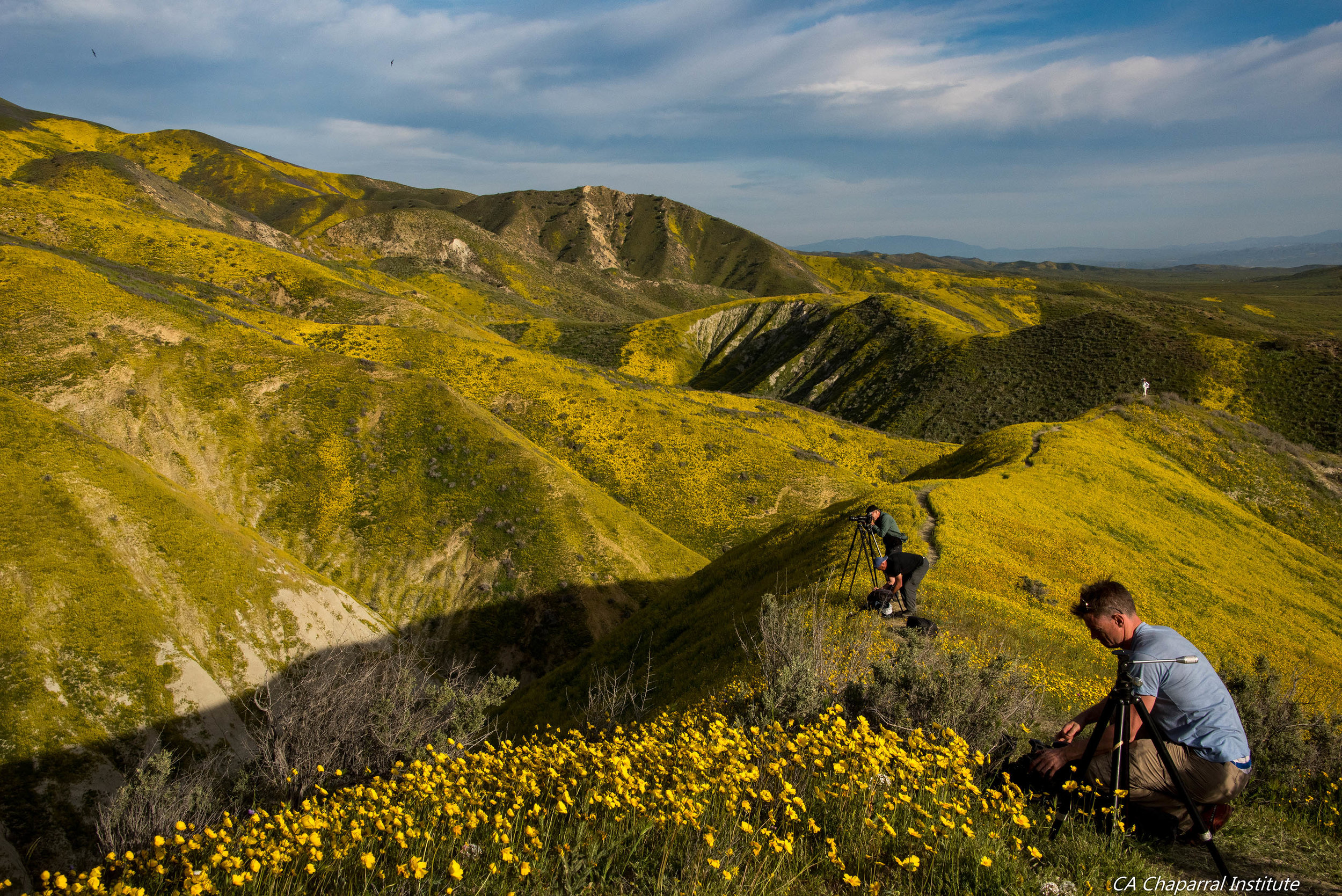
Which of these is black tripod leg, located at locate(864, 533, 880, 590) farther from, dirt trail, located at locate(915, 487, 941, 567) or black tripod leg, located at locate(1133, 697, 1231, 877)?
black tripod leg, located at locate(1133, 697, 1231, 877)

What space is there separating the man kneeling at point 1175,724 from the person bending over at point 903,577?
25.9 ft

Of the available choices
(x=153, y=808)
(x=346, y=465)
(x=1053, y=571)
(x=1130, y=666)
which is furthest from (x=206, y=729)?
(x=1053, y=571)

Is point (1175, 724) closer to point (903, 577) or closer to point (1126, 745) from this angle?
point (1126, 745)

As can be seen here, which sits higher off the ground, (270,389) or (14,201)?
(14,201)

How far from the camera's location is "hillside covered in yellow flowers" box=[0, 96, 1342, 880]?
21672mm

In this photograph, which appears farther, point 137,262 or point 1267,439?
point 137,262

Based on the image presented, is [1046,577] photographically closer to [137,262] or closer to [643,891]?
[643,891]

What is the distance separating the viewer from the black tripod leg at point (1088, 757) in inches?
243

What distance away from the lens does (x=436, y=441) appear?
165 feet

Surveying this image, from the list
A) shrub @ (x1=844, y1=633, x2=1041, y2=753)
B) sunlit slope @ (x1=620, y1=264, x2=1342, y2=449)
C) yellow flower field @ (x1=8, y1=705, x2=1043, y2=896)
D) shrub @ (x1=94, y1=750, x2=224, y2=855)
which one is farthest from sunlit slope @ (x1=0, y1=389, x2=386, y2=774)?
sunlit slope @ (x1=620, y1=264, x2=1342, y2=449)

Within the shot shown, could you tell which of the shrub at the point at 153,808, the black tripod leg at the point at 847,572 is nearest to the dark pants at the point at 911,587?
the black tripod leg at the point at 847,572

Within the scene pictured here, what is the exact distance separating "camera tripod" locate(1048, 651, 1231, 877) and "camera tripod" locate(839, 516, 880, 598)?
8.88 m

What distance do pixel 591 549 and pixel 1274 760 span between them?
3882 cm

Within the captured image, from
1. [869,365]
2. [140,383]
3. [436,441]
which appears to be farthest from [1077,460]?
[869,365]
